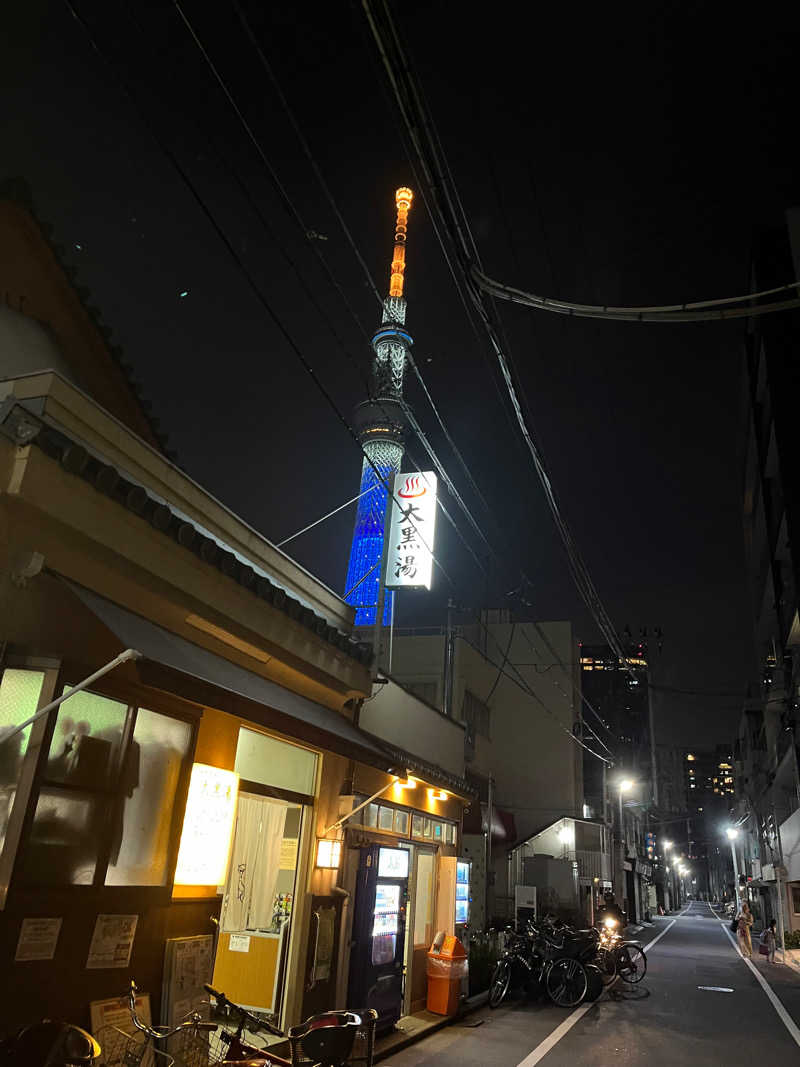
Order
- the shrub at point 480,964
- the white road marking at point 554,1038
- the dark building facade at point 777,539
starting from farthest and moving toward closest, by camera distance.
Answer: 1. the dark building facade at point 777,539
2. the shrub at point 480,964
3. the white road marking at point 554,1038

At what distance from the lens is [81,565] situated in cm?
699

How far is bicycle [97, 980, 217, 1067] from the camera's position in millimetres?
5965

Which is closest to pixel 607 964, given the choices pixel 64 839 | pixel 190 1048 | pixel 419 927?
pixel 419 927

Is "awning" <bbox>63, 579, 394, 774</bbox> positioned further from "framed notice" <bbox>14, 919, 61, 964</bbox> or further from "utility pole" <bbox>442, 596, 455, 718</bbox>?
"utility pole" <bbox>442, 596, 455, 718</bbox>

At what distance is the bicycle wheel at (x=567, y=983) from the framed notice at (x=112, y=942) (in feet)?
37.8

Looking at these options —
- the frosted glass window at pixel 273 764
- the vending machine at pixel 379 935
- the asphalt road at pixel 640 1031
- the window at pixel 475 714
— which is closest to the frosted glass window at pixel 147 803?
the frosted glass window at pixel 273 764

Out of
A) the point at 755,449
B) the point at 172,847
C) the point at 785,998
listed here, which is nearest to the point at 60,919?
the point at 172,847

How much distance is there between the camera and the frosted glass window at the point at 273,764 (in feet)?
32.6

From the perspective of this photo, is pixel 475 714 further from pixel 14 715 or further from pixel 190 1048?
pixel 14 715

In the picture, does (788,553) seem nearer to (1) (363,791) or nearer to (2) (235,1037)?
(1) (363,791)

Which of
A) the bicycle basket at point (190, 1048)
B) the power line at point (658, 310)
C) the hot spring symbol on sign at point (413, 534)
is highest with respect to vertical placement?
the hot spring symbol on sign at point (413, 534)

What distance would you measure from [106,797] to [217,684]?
4.67ft

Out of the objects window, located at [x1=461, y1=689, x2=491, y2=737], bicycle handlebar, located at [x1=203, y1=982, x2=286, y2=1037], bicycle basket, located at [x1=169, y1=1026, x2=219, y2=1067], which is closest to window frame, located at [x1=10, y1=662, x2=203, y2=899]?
bicycle handlebar, located at [x1=203, y1=982, x2=286, y2=1037]

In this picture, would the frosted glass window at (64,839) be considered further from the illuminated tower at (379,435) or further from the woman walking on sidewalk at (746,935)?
the illuminated tower at (379,435)
